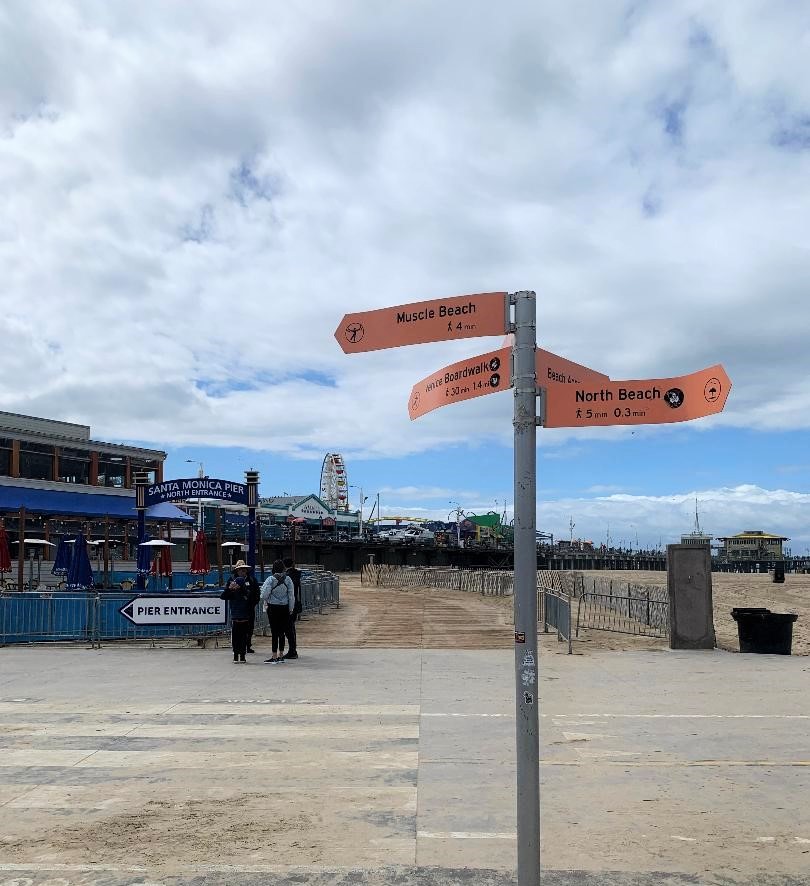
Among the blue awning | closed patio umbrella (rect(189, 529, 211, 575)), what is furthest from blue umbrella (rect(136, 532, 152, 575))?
closed patio umbrella (rect(189, 529, 211, 575))

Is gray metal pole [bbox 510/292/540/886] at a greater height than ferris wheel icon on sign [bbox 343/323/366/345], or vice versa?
ferris wheel icon on sign [bbox 343/323/366/345]

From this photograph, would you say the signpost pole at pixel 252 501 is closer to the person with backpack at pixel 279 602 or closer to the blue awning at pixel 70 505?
the blue awning at pixel 70 505

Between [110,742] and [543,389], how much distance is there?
637cm

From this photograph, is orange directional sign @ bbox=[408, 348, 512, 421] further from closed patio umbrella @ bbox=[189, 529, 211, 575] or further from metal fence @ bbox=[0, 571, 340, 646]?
closed patio umbrella @ bbox=[189, 529, 211, 575]

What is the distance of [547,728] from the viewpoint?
29.6 feet

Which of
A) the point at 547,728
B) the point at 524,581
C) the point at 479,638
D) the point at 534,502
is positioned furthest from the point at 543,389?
the point at 479,638

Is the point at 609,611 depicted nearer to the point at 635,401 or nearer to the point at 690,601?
the point at 690,601

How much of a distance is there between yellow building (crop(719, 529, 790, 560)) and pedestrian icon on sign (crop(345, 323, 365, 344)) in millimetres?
181637

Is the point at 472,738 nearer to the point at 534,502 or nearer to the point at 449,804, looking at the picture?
the point at 449,804

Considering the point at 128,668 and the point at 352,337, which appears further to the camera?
the point at 128,668

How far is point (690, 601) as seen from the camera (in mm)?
15883

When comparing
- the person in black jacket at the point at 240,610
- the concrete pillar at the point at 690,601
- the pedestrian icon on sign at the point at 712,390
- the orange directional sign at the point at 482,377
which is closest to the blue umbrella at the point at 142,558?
the person in black jacket at the point at 240,610

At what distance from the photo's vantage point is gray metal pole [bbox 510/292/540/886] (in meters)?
3.88

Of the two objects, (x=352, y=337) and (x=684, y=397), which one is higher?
(x=352, y=337)
